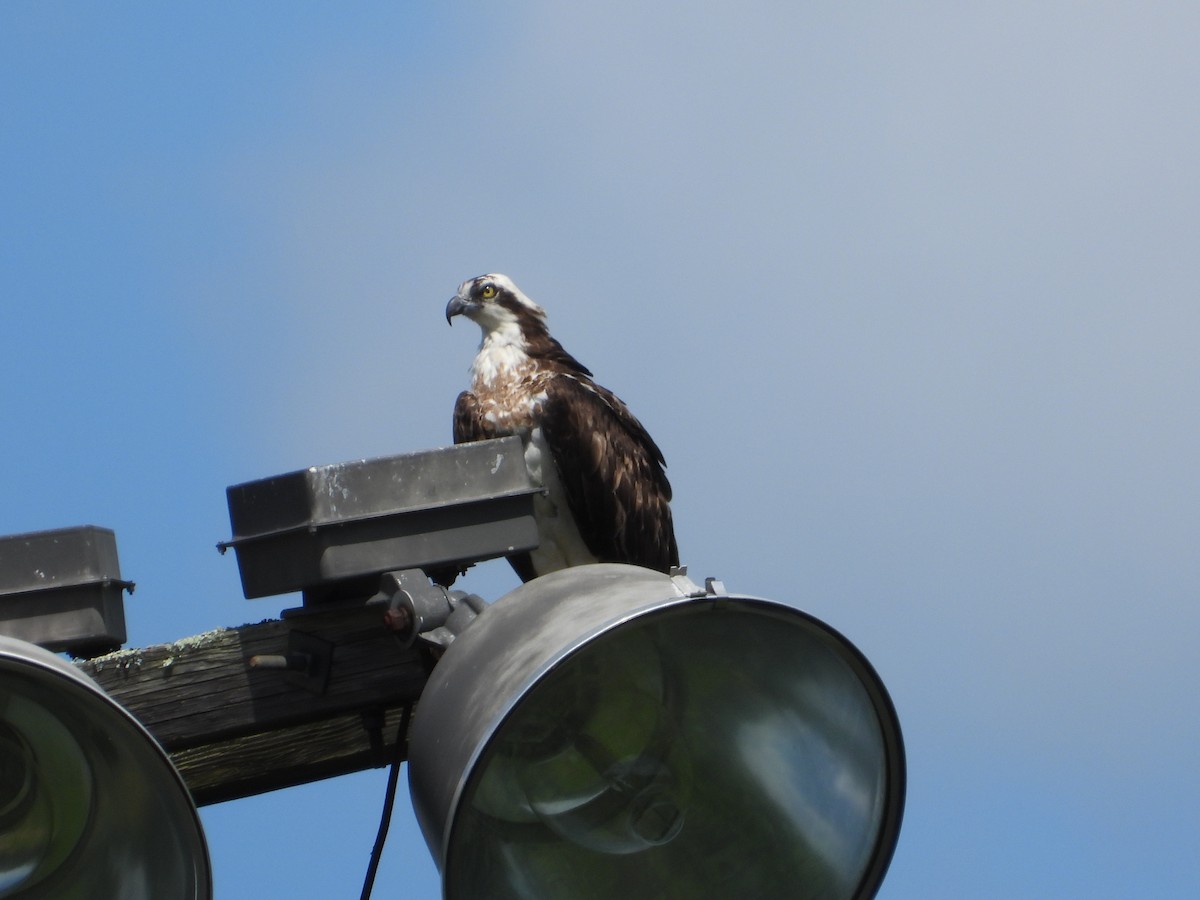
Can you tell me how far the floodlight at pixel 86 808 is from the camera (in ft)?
6.38

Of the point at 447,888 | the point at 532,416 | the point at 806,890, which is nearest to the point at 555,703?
the point at 447,888

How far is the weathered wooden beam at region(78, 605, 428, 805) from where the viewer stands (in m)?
2.78

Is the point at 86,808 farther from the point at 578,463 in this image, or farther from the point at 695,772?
the point at 578,463

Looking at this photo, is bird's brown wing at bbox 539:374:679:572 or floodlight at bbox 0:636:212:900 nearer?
floodlight at bbox 0:636:212:900

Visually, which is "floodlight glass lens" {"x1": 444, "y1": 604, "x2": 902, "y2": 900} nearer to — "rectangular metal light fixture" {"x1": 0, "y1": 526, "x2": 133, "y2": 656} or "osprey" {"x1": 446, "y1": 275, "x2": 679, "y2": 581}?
"rectangular metal light fixture" {"x1": 0, "y1": 526, "x2": 133, "y2": 656}

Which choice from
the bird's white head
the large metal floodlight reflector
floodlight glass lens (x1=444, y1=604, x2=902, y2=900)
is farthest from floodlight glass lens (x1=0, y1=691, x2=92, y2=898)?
the bird's white head

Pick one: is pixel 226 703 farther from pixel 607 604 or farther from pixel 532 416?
pixel 532 416

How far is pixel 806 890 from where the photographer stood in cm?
220

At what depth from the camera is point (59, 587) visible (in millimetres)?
2654

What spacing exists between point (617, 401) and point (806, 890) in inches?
150

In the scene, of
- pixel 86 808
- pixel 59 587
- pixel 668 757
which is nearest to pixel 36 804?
pixel 86 808

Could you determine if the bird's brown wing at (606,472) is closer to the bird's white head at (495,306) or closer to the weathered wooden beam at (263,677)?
the bird's white head at (495,306)

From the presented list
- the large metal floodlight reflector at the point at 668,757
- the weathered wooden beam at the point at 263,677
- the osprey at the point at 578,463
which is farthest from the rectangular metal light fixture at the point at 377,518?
the osprey at the point at 578,463

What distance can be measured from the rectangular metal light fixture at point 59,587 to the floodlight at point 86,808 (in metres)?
0.54
